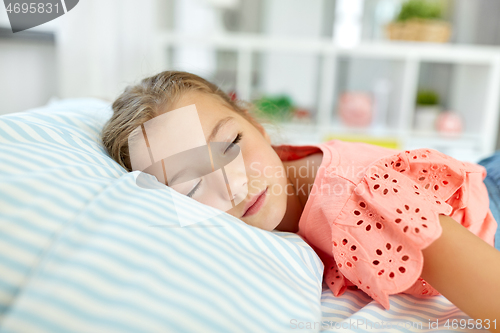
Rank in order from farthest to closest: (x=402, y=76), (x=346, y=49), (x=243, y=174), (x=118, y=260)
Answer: (x=402, y=76) < (x=346, y=49) < (x=243, y=174) < (x=118, y=260)

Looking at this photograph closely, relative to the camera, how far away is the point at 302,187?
75 centimetres

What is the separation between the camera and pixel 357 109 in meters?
2.15

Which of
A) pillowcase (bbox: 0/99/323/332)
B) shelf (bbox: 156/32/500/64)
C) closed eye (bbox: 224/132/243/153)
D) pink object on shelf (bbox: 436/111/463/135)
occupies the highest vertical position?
shelf (bbox: 156/32/500/64)

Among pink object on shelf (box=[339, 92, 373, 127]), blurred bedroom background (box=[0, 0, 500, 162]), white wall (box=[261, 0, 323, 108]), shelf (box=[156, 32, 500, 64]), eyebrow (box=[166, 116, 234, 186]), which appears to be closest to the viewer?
eyebrow (box=[166, 116, 234, 186])

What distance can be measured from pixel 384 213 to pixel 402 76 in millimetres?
1797

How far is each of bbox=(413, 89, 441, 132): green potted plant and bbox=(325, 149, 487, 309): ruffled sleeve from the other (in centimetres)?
174

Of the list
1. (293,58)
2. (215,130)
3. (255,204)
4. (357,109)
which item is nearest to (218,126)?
(215,130)

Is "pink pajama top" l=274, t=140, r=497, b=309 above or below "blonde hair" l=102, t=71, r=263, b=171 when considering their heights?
below

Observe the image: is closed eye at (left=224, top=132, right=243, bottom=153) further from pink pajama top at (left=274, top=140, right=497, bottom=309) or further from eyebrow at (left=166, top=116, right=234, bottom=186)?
pink pajama top at (left=274, top=140, right=497, bottom=309)

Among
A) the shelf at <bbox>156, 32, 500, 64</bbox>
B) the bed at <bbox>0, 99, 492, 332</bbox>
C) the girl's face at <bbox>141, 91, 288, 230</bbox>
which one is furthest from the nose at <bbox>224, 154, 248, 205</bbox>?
the shelf at <bbox>156, 32, 500, 64</bbox>

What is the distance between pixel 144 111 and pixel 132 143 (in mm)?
63

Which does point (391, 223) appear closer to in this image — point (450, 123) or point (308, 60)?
point (450, 123)

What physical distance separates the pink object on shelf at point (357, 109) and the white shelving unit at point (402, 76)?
62 millimetres

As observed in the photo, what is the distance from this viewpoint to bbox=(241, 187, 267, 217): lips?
609 mm
